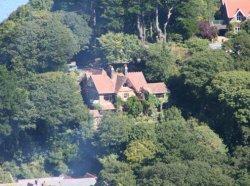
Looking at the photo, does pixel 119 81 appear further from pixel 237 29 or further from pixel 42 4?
pixel 42 4

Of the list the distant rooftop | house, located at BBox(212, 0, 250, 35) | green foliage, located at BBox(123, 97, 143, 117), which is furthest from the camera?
the distant rooftop

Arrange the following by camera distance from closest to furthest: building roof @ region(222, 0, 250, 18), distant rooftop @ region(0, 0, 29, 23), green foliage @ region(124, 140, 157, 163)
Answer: green foliage @ region(124, 140, 157, 163)
building roof @ region(222, 0, 250, 18)
distant rooftop @ region(0, 0, 29, 23)

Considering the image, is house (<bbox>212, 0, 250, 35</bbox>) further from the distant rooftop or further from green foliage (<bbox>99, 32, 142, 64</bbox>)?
the distant rooftop

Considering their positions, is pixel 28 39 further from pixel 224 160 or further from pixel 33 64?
pixel 224 160

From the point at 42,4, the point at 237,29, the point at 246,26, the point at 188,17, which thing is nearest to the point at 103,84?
the point at 188,17

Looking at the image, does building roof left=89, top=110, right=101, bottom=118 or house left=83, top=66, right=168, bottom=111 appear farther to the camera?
house left=83, top=66, right=168, bottom=111

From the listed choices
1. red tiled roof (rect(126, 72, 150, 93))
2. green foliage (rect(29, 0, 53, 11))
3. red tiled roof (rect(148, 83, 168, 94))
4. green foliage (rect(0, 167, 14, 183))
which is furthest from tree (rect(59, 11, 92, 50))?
green foliage (rect(0, 167, 14, 183))

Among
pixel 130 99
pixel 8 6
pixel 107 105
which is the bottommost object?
pixel 107 105

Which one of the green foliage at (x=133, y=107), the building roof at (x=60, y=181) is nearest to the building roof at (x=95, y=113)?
the green foliage at (x=133, y=107)
